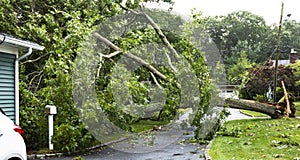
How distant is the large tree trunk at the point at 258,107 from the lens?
37.7 feet

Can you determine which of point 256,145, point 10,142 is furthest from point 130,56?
point 10,142

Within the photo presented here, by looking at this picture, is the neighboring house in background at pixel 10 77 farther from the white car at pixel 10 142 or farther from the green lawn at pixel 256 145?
the green lawn at pixel 256 145

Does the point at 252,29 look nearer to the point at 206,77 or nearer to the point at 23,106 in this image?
the point at 206,77

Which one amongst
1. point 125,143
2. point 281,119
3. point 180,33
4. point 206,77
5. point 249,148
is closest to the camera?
point 249,148

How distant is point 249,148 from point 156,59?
467cm

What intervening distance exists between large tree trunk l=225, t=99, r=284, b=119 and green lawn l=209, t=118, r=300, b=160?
197cm

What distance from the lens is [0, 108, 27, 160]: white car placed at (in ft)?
11.2

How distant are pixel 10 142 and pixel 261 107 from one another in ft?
33.7

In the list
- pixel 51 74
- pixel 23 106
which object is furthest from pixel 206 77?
pixel 23 106

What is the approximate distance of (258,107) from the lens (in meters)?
12.0

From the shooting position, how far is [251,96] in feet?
76.1

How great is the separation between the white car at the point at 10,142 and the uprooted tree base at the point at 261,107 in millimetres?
8245

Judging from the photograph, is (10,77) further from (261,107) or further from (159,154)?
(261,107)

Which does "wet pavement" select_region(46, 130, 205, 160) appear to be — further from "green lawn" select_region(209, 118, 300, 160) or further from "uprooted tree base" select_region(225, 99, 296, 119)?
"uprooted tree base" select_region(225, 99, 296, 119)
